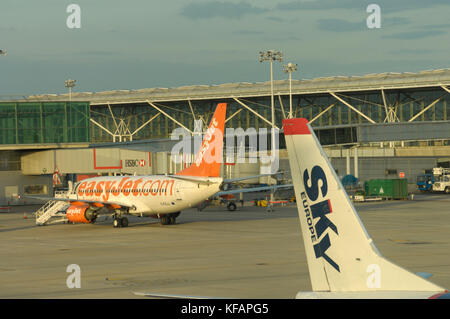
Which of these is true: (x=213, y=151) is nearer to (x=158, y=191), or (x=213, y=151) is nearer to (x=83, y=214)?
(x=158, y=191)

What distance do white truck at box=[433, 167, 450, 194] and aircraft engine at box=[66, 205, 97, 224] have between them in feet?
183

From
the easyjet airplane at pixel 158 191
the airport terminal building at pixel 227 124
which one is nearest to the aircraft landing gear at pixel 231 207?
the airport terminal building at pixel 227 124

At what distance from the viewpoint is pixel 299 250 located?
105 ft

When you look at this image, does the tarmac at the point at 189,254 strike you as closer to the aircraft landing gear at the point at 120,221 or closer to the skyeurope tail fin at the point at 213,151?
the aircraft landing gear at the point at 120,221

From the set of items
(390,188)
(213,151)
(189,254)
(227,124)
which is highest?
(227,124)

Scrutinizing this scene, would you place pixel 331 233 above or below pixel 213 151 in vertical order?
below

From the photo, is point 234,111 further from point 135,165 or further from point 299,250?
point 299,250

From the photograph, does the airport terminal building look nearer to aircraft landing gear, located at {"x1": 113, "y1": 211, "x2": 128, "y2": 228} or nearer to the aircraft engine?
the aircraft engine

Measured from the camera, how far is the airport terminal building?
243 feet

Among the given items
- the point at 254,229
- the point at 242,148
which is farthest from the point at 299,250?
the point at 242,148

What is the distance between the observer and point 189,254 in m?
31.9

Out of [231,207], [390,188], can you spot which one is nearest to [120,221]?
[231,207]

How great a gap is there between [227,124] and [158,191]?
3217 inches

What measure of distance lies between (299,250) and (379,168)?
83.3 meters
